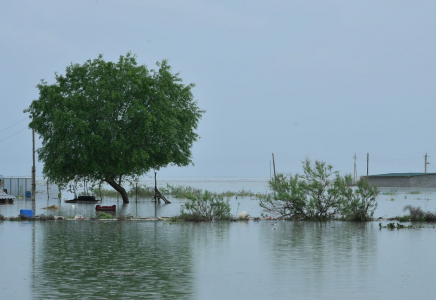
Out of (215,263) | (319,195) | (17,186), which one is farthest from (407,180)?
(215,263)

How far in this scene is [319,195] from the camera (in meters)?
28.8

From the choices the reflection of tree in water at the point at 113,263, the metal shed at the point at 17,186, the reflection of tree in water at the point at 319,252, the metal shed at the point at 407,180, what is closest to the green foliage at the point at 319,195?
the reflection of tree in water at the point at 319,252

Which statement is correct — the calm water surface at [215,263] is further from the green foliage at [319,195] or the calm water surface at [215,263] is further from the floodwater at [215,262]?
the green foliage at [319,195]

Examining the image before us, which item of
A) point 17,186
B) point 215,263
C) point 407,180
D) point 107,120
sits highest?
point 107,120

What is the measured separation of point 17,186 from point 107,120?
826 inches

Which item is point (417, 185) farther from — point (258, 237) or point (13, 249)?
point (13, 249)

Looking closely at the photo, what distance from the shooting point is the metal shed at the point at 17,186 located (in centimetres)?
6015

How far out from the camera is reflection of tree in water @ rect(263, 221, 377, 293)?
13.5 meters

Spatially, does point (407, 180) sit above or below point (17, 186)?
A: above

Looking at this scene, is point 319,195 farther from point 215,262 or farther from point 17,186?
point 17,186

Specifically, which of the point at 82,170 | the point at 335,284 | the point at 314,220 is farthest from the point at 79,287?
the point at 82,170

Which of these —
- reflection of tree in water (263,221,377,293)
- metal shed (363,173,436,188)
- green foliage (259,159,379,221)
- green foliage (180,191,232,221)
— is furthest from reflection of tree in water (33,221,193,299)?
metal shed (363,173,436,188)

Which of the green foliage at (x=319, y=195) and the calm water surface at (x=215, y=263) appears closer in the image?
the calm water surface at (x=215, y=263)

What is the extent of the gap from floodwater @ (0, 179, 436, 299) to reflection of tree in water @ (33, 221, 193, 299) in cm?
2
